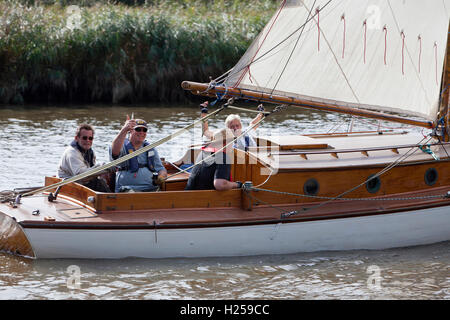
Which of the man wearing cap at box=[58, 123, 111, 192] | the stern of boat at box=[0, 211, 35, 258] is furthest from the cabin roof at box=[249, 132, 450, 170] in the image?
the stern of boat at box=[0, 211, 35, 258]

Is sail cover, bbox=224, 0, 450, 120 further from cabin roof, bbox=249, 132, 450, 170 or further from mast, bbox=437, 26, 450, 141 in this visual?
cabin roof, bbox=249, 132, 450, 170

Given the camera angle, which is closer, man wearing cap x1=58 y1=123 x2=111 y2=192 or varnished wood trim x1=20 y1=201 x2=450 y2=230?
varnished wood trim x1=20 y1=201 x2=450 y2=230

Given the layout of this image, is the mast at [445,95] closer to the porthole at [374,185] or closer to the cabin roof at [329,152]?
the cabin roof at [329,152]

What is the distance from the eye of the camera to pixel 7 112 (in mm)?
20750

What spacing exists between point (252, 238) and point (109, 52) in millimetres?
14894

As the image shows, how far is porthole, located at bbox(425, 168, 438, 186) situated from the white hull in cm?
47

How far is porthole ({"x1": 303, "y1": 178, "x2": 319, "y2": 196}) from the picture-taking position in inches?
375

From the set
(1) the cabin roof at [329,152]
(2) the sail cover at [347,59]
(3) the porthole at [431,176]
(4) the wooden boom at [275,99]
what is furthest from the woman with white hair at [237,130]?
(3) the porthole at [431,176]

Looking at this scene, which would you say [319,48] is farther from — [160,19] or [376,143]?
[160,19]

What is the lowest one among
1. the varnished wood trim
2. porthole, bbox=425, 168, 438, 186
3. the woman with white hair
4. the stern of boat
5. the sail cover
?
the stern of boat

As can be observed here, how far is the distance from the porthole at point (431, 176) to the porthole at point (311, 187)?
163 cm

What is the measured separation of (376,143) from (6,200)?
4.96m
